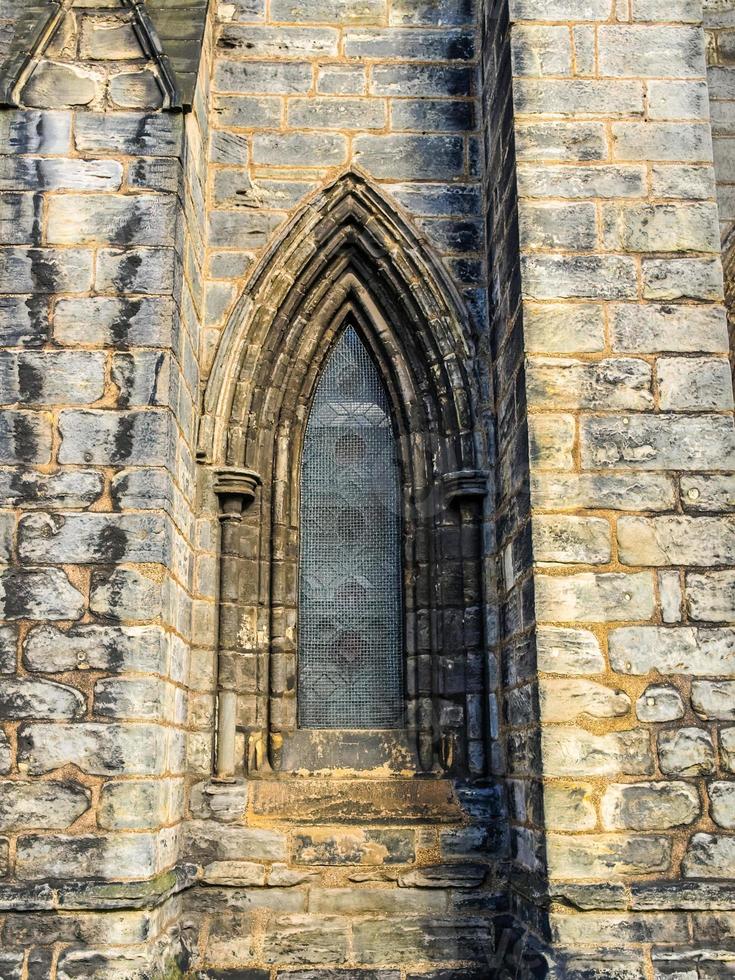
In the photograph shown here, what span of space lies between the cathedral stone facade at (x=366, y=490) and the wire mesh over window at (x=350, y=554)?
0.02 m

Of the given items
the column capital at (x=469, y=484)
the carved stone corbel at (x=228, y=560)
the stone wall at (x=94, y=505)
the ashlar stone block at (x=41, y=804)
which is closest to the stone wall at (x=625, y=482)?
the column capital at (x=469, y=484)

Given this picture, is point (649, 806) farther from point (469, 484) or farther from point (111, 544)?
point (111, 544)

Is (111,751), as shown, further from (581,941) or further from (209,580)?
(581,941)

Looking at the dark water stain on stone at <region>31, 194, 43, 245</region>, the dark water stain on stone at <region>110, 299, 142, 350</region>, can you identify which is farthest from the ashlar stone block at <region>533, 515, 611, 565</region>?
the dark water stain on stone at <region>31, 194, 43, 245</region>

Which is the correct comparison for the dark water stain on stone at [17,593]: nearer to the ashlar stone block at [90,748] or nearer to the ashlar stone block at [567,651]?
the ashlar stone block at [90,748]

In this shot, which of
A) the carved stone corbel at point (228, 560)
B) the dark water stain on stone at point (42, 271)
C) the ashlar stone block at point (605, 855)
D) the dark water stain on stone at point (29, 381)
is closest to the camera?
the ashlar stone block at point (605, 855)

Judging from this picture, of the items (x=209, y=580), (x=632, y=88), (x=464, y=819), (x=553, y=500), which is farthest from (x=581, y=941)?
(x=632, y=88)

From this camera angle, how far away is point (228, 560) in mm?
5199

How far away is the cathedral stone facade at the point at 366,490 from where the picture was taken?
403 centimetres

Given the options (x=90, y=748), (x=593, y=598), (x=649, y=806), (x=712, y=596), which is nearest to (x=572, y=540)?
(x=593, y=598)

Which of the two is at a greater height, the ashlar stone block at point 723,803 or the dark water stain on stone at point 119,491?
the dark water stain on stone at point 119,491

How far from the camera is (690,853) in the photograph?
12.9 feet

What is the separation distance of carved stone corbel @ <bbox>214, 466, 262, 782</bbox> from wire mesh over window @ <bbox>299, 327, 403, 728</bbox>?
0.39 meters

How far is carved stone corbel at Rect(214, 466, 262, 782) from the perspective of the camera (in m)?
5.00
